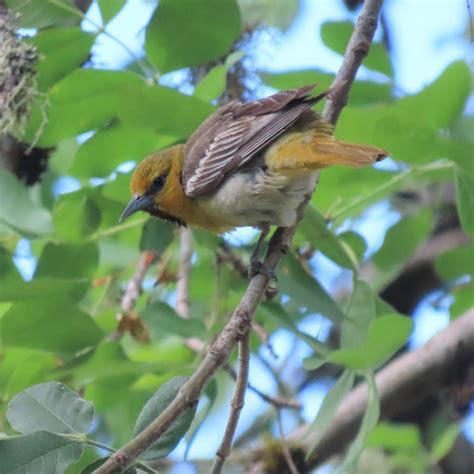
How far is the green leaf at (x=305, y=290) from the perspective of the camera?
3.67 meters

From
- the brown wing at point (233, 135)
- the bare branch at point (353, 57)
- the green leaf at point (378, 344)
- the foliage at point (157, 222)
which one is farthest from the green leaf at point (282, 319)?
the bare branch at point (353, 57)

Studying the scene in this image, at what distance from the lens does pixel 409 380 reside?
443 cm

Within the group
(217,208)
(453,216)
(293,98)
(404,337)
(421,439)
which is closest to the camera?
A: (404,337)

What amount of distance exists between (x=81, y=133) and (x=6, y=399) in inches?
40.5

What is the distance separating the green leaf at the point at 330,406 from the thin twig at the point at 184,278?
112 centimetres

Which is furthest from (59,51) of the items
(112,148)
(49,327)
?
(49,327)

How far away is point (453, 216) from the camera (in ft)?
19.3

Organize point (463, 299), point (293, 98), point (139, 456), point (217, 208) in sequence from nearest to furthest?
1. point (139, 456)
2. point (293, 98)
3. point (217, 208)
4. point (463, 299)

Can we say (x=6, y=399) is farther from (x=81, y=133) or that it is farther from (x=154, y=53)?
(x=154, y=53)

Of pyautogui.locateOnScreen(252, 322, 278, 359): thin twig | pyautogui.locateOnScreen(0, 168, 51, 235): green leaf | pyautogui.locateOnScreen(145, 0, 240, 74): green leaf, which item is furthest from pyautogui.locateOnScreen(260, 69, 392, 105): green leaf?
pyautogui.locateOnScreen(0, 168, 51, 235): green leaf

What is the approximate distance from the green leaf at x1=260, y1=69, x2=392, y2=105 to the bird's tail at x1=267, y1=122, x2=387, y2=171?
0.44 m

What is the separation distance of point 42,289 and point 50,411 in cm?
104

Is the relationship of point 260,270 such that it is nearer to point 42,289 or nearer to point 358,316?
point 358,316

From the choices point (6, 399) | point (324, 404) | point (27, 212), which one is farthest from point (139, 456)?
point (27, 212)
